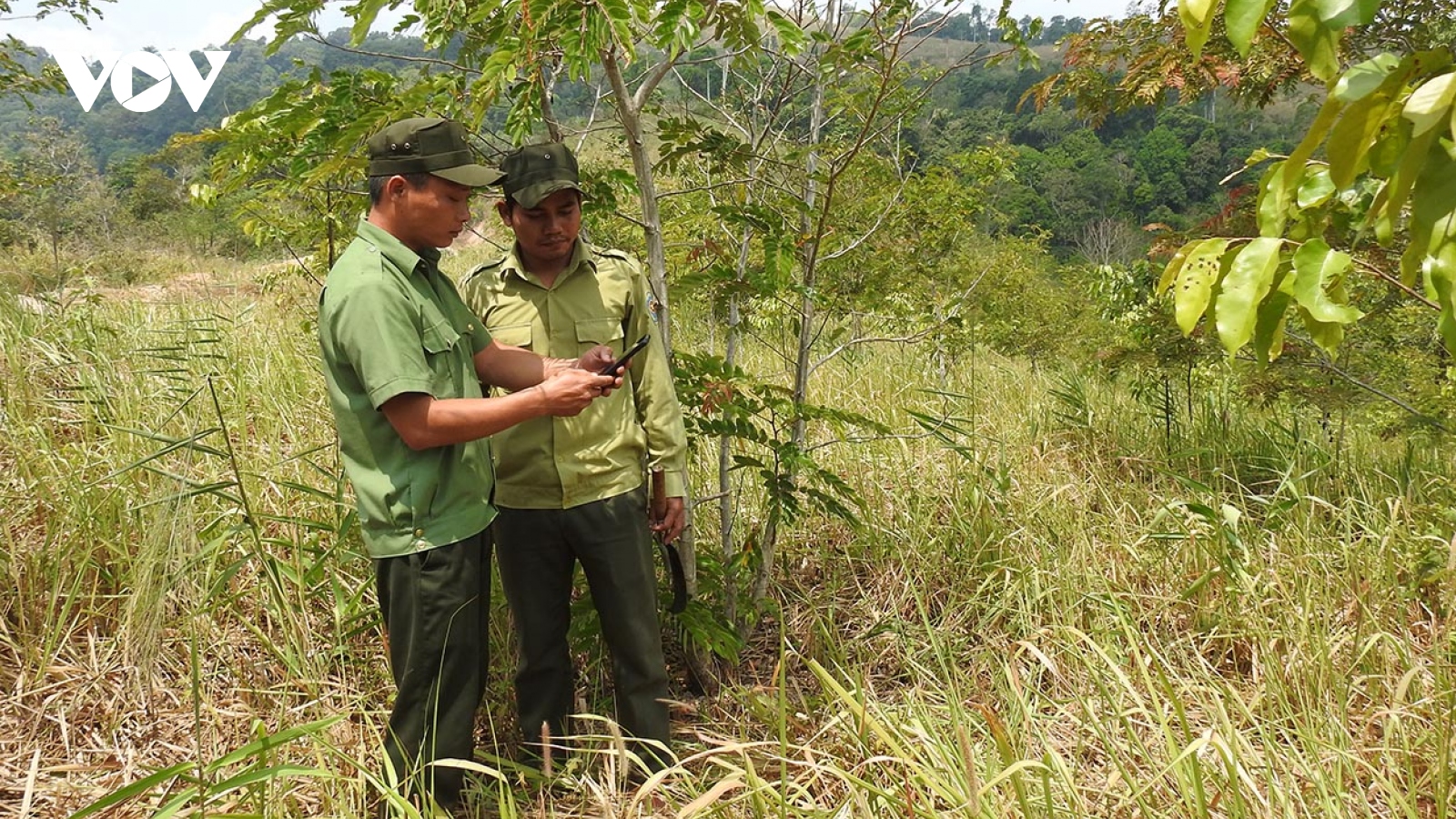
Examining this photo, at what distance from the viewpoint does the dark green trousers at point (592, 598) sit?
2.28 metres

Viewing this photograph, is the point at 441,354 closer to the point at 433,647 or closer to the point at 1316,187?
the point at 433,647

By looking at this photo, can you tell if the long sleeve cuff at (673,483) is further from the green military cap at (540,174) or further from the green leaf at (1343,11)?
the green leaf at (1343,11)

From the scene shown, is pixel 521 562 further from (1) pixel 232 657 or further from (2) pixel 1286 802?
(2) pixel 1286 802

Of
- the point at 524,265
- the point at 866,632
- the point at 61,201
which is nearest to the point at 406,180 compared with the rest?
the point at 524,265

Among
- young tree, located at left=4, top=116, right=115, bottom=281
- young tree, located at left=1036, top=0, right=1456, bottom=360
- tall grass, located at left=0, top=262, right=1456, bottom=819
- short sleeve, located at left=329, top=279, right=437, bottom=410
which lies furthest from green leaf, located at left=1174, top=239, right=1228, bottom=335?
young tree, located at left=4, top=116, right=115, bottom=281

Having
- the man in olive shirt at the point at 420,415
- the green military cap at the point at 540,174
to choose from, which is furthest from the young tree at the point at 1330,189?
the green military cap at the point at 540,174

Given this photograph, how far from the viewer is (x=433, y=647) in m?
1.95

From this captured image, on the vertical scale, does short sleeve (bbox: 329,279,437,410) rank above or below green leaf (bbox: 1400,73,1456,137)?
below

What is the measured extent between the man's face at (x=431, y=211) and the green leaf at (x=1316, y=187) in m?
1.58

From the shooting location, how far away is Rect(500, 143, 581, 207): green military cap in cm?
210

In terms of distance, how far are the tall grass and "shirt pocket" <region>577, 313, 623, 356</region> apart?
93 cm

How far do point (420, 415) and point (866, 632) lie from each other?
5.58ft

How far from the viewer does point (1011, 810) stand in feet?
5.62

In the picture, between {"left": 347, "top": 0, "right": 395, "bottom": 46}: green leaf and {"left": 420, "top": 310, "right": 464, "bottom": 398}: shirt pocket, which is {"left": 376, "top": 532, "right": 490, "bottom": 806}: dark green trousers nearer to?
{"left": 420, "top": 310, "right": 464, "bottom": 398}: shirt pocket
